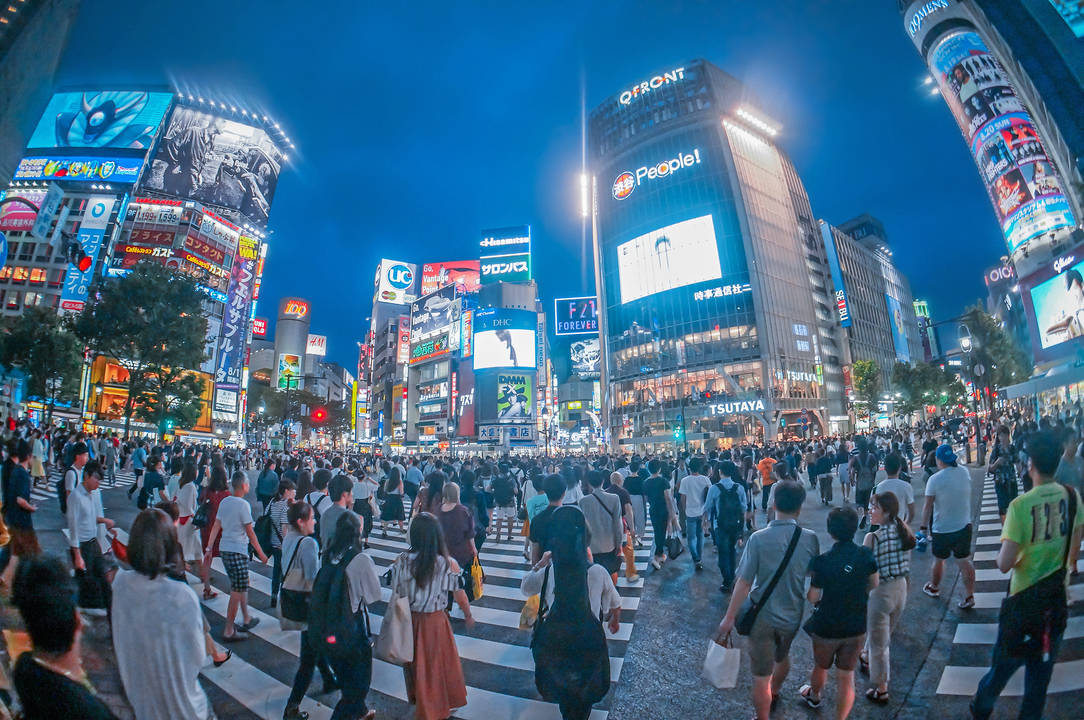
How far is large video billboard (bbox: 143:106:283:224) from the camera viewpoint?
58.7 m

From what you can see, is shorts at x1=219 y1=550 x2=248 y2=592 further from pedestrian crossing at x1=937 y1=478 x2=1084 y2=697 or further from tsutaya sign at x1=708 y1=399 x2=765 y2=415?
tsutaya sign at x1=708 y1=399 x2=765 y2=415

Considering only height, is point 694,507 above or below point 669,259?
below

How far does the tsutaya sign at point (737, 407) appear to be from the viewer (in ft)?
180

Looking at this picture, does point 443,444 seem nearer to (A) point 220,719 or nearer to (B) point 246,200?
(B) point 246,200

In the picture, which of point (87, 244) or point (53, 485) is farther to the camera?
point (87, 244)

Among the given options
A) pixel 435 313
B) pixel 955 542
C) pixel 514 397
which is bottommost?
pixel 955 542

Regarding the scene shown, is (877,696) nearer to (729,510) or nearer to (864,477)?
(729,510)

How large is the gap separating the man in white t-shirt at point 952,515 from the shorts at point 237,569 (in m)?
8.07

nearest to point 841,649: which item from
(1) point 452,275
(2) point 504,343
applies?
(2) point 504,343

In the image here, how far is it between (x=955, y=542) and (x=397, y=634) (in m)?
6.36

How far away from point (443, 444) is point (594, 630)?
7215 centimetres

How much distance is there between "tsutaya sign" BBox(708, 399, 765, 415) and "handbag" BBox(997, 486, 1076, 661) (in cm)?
5535

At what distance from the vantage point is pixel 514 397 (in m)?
54.1

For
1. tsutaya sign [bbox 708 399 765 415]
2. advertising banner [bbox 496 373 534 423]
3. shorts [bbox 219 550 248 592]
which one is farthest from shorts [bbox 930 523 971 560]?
tsutaya sign [bbox 708 399 765 415]
